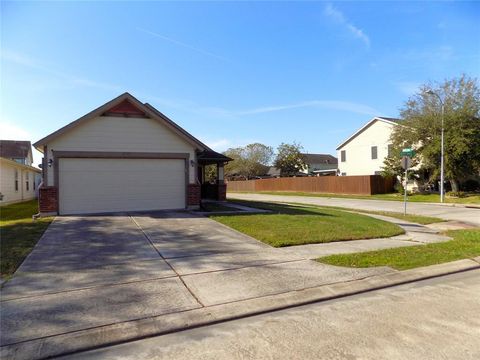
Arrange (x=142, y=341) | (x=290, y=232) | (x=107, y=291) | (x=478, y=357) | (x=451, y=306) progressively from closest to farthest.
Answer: (x=478, y=357) < (x=142, y=341) < (x=451, y=306) < (x=107, y=291) < (x=290, y=232)

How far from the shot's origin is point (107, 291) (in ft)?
17.5

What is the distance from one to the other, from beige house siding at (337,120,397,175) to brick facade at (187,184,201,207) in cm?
2596

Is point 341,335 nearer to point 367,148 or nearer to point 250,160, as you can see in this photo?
point 367,148

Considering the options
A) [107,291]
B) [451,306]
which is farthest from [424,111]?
[107,291]

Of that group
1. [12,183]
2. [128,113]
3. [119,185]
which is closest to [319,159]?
[12,183]

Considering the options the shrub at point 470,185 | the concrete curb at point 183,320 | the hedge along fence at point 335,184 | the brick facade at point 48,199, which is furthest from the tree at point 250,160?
the concrete curb at point 183,320

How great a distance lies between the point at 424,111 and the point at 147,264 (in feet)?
97.3

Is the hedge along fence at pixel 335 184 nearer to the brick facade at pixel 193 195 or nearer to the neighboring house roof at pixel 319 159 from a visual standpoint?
the neighboring house roof at pixel 319 159

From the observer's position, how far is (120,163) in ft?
48.8

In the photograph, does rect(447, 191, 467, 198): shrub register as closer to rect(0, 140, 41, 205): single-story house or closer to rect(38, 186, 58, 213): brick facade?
rect(38, 186, 58, 213): brick facade

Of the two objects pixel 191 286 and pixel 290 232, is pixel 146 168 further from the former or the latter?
pixel 191 286

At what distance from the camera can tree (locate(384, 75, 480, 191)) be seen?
26.8m

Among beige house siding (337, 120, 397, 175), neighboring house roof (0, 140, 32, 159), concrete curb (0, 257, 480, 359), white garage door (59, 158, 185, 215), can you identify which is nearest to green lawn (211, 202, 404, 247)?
concrete curb (0, 257, 480, 359)

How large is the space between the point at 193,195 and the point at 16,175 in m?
15.2
